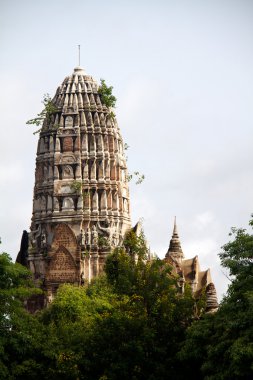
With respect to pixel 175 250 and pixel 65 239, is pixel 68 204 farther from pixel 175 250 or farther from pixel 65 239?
pixel 175 250

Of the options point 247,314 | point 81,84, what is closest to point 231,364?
point 247,314

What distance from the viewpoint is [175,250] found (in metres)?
124

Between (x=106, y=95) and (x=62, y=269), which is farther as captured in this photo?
(x=106, y=95)

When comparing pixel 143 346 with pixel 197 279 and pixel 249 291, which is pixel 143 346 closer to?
pixel 249 291

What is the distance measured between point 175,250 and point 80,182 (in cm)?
943

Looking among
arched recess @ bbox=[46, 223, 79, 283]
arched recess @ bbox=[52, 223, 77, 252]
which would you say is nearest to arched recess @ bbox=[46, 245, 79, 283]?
arched recess @ bbox=[46, 223, 79, 283]

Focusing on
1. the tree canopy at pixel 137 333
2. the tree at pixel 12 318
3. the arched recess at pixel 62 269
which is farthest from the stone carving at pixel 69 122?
the tree at pixel 12 318

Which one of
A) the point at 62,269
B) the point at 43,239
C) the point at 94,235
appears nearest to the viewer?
the point at 62,269

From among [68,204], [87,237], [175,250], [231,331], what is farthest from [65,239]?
[231,331]

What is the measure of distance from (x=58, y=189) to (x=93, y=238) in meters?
5.23

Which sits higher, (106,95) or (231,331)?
(106,95)

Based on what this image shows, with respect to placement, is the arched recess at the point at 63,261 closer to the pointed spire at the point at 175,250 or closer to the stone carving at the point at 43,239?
the stone carving at the point at 43,239

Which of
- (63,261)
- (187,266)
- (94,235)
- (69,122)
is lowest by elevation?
(63,261)

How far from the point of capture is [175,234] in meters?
126
